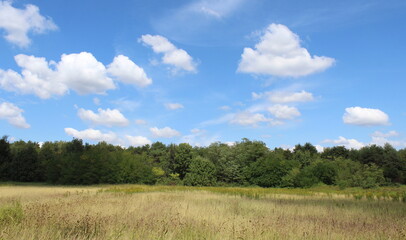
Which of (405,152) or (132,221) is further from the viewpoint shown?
(405,152)

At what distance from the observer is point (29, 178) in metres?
72.0

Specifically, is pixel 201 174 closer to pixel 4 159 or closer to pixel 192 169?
pixel 192 169

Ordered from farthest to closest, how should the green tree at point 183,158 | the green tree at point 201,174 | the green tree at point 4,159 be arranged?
the green tree at point 183,158 → the green tree at point 4,159 → the green tree at point 201,174

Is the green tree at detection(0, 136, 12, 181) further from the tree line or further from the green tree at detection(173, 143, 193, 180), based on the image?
the green tree at detection(173, 143, 193, 180)

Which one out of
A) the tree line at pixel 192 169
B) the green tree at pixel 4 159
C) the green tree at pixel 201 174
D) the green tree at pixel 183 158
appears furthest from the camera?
the green tree at pixel 183 158

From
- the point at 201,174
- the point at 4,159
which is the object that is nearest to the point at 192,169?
the point at 201,174

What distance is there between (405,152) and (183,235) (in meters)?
102

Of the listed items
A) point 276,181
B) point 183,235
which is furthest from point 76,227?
point 276,181

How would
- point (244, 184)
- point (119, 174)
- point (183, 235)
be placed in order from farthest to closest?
point (244, 184)
point (119, 174)
point (183, 235)

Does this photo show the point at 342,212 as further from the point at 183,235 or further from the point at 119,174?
the point at 119,174

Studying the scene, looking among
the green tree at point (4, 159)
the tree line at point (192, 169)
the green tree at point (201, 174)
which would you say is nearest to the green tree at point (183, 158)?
the tree line at point (192, 169)

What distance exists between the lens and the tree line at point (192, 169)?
6255 centimetres

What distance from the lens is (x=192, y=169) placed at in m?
67.3

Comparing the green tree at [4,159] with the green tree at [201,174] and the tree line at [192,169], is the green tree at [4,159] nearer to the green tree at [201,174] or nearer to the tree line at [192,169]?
the tree line at [192,169]
